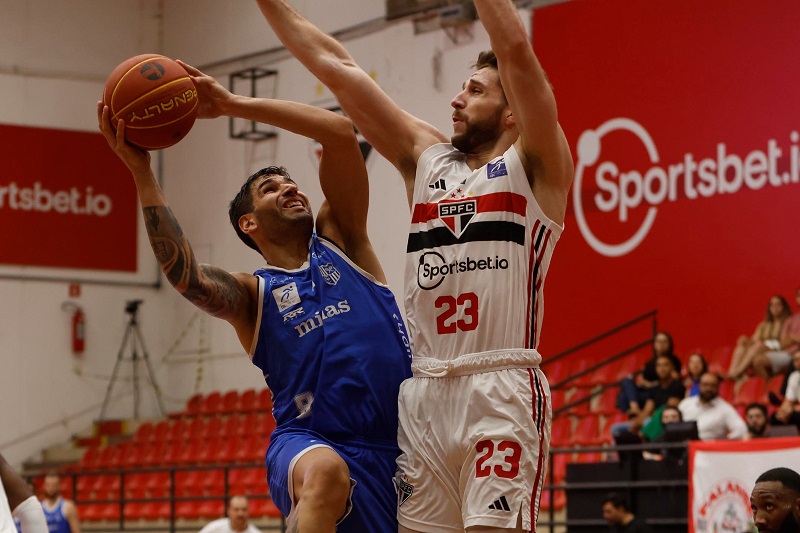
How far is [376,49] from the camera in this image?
18.6 meters

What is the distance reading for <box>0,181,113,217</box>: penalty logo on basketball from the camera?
2073cm

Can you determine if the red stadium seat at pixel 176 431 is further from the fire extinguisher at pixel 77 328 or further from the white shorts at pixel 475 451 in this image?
the white shorts at pixel 475 451

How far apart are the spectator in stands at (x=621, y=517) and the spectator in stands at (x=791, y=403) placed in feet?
4.66

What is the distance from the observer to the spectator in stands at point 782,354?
39.7 feet

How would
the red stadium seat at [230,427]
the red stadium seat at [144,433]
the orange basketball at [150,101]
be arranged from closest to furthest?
the orange basketball at [150,101] → the red stadium seat at [230,427] → the red stadium seat at [144,433]

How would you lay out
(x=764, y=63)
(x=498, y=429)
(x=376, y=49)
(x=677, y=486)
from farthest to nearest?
(x=376, y=49)
(x=764, y=63)
(x=677, y=486)
(x=498, y=429)

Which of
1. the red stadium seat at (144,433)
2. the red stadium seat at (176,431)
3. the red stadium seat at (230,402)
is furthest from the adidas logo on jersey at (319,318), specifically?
the red stadium seat at (144,433)

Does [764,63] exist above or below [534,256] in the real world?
above

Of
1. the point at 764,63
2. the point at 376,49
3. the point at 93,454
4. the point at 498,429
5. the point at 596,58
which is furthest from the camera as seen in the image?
the point at 93,454

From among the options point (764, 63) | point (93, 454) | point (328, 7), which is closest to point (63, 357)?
point (93, 454)

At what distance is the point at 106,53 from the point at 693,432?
15.2 metres

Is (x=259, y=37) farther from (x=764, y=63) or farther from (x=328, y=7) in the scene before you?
(x=764, y=63)

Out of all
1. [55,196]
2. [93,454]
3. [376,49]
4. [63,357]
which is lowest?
[93,454]

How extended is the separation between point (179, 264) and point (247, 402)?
14.8 m
